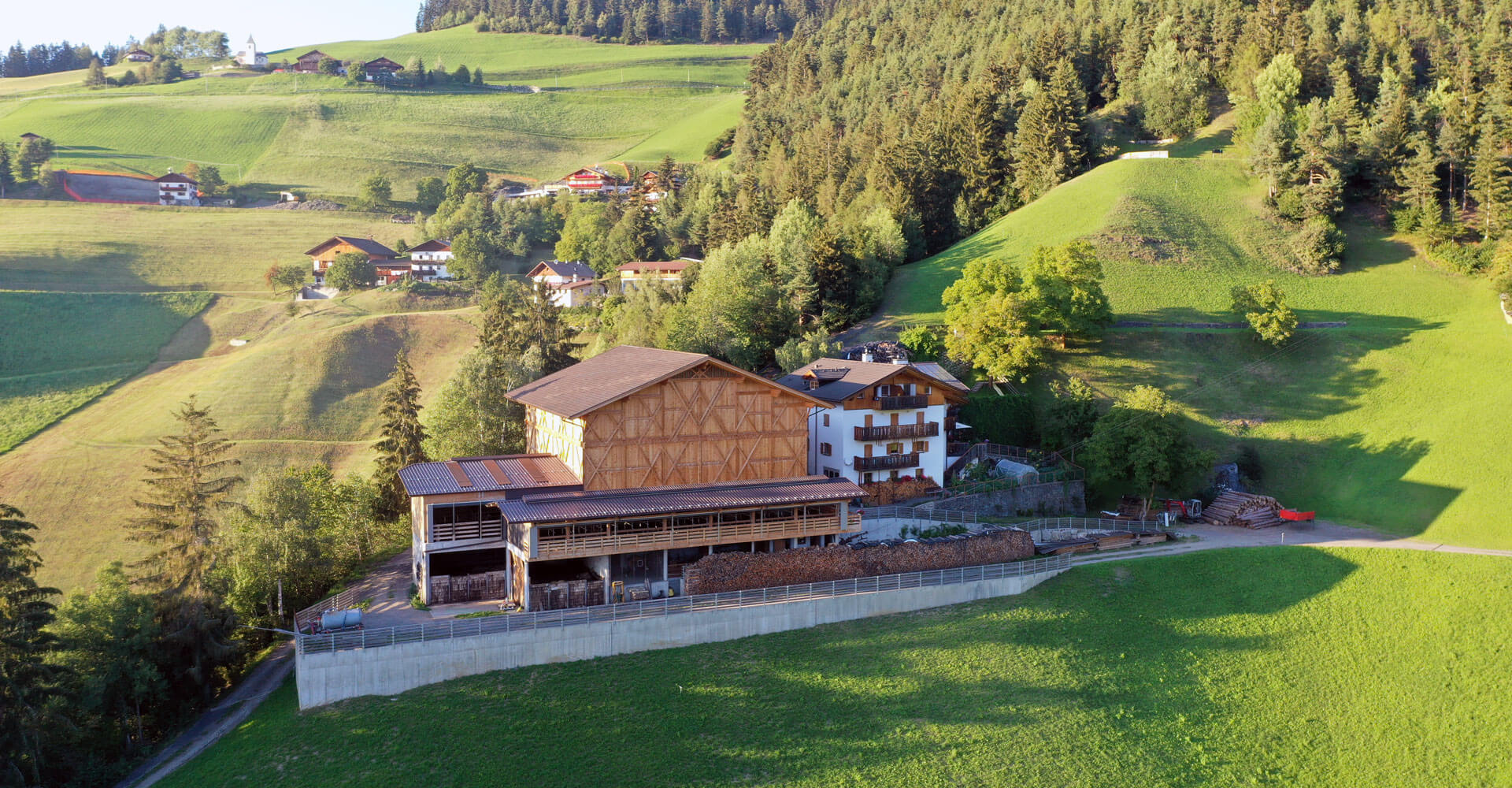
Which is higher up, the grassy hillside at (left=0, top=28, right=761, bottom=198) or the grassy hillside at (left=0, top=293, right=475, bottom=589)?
the grassy hillside at (left=0, top=28, right=761, bottom=198)

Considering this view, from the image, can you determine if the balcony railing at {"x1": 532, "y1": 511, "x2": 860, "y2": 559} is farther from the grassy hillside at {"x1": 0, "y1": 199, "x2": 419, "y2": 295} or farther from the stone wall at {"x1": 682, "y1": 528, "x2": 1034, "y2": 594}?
the grassy hillside at {"x1": 0, "y1": 199, "x2": 419, "y2": 295}

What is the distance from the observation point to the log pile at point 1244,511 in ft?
150

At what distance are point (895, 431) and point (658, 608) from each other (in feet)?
61.7

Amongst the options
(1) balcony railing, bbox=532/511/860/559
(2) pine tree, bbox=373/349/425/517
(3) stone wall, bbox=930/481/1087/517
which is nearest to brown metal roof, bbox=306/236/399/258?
(2) pine tree, bbox=373/349/425/517

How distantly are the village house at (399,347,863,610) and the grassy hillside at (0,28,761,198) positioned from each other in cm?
11400

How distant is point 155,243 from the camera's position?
340 feet

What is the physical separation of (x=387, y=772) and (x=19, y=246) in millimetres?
94595

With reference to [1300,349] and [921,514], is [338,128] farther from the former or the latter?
[1300,349]

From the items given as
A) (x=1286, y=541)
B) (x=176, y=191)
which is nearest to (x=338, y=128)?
(x=176, y=191)

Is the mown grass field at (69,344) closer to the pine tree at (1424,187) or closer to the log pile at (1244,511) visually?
the log pile at (1244,511)

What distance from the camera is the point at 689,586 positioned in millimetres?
34812

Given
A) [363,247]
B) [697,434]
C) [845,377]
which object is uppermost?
[363,247]

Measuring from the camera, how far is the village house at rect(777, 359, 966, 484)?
47125 mm

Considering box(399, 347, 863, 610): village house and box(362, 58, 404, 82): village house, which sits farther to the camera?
box(362, 58, 404, 82): village house
